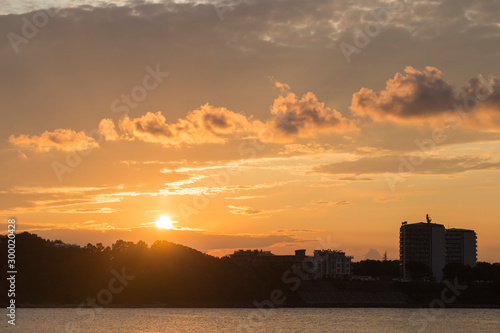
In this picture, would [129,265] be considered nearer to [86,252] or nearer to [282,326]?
[86,252]

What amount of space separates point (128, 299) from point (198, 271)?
2084 cm

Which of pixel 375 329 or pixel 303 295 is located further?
pixel 303 295

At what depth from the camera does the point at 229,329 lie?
109000mm

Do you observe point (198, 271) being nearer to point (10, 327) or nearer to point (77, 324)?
point (77, 324)

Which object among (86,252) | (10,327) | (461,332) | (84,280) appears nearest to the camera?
(10,327)

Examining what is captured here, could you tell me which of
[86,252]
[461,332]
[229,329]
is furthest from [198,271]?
[461,332]

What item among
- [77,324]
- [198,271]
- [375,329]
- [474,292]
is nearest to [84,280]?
[198,271]

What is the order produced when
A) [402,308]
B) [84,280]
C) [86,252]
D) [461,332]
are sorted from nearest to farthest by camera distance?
[461,332] → [84,280] → [86,252] → [402,308]

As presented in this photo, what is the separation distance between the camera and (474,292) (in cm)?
19938

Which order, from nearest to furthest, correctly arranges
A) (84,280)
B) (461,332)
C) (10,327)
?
(10,327) → (461,332) → (84,280)

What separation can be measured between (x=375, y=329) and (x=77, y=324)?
2050 inches

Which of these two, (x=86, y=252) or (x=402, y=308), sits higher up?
(x=86, y=252)

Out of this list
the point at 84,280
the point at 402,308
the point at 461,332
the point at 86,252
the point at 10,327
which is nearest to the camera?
the point at 10,327

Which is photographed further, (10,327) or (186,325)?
(186,325)
